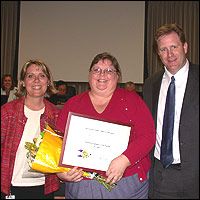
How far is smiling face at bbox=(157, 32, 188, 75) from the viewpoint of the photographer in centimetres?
226

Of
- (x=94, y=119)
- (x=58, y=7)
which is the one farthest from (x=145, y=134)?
(x=58, y=7)

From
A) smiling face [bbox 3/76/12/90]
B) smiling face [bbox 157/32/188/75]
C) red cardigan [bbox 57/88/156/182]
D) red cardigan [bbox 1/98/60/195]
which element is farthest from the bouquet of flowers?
smiling face [bbox 3/76/12/90]

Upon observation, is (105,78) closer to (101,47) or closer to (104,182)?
(104,182)

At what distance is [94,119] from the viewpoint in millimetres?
1784

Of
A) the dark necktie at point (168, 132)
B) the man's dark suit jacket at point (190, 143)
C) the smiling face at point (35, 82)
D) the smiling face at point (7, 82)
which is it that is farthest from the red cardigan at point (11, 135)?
the smiling face at point (7, 82)

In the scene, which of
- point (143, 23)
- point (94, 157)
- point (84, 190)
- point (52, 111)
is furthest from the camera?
point (143, 23)

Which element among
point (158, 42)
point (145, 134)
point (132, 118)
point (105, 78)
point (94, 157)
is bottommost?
point (94, 157)

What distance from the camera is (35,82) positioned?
2.30 m

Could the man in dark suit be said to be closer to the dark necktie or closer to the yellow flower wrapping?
the dark necktie

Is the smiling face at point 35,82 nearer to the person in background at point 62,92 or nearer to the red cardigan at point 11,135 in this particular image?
the red cardigan at point 11,135

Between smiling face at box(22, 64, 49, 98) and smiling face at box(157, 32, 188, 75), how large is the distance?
1.15m

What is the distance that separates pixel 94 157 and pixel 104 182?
21cm

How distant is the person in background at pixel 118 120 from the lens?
1765mm

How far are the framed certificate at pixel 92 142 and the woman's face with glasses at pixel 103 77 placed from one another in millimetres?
346
